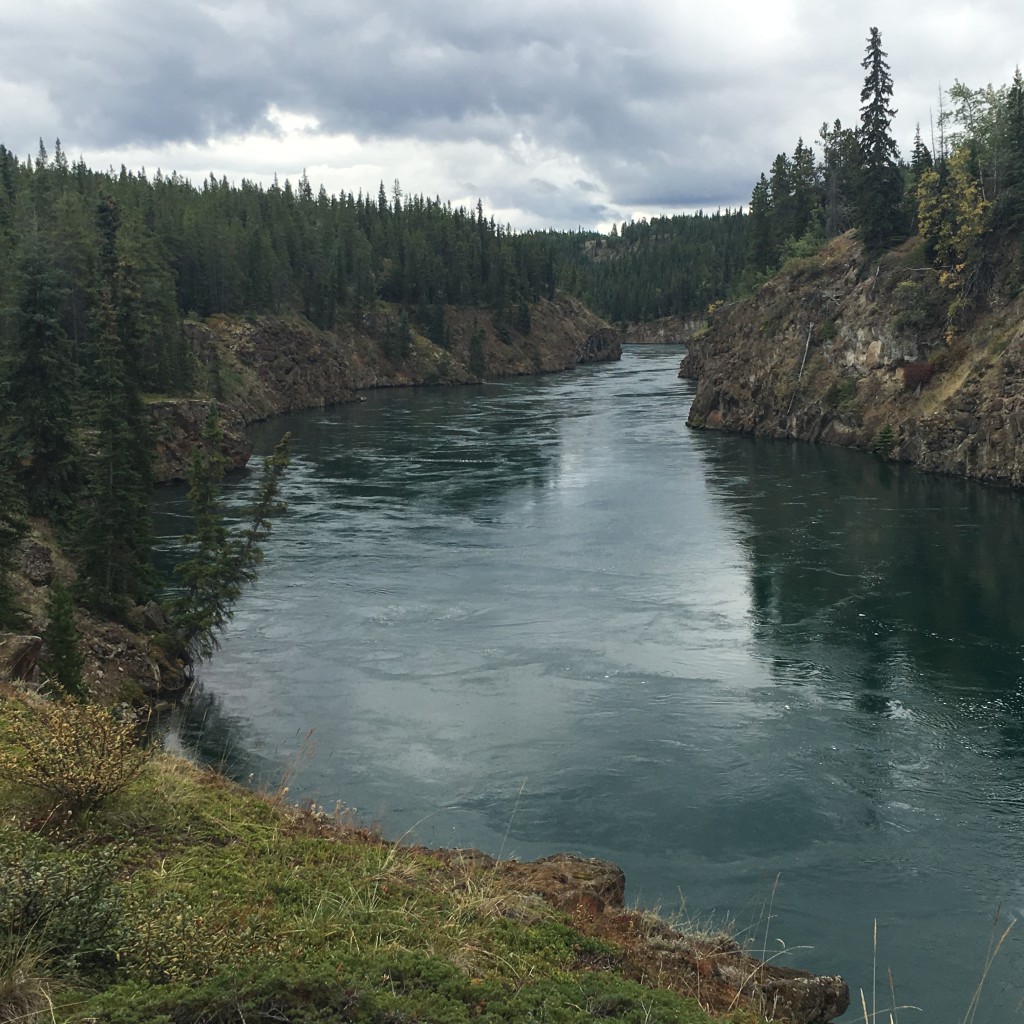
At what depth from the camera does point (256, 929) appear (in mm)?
8031

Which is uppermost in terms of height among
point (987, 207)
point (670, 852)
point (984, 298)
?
point (987, 207)

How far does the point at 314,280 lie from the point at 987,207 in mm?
95196

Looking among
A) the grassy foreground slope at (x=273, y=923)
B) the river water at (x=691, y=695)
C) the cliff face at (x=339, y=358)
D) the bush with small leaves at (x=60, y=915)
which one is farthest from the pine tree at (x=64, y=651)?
the cliff face at (x=339, y=358)

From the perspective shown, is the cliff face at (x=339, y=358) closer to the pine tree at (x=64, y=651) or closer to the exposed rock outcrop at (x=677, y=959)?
the pine tree at (x=64, y=651)

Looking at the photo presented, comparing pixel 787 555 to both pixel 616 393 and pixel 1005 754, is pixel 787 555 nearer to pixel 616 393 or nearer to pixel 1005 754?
pixel 1005 754

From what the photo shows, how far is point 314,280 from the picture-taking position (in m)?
140

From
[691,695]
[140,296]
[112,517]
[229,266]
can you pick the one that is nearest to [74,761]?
[691,695]

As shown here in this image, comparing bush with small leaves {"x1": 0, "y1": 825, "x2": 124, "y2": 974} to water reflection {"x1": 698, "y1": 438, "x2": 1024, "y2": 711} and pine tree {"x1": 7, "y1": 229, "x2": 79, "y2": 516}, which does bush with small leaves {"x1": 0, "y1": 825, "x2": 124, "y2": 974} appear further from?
pine tree {"x1": 7, "y1": 229, "x2": 79, "y2": 516}

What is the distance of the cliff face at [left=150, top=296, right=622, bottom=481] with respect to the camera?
75438mm

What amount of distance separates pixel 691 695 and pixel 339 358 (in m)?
108

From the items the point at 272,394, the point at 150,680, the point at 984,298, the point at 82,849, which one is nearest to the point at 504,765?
the point at 150,680

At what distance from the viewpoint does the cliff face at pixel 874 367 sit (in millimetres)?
64562

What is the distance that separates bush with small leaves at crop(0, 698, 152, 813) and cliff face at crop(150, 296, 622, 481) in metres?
60.4

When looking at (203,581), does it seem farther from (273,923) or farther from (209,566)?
(273,923)
